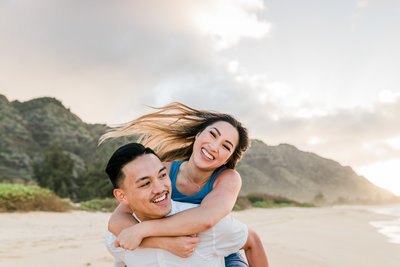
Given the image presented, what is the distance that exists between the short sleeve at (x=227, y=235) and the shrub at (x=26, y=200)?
930 centimetres

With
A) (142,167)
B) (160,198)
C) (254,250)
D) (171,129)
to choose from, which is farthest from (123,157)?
(171,129)

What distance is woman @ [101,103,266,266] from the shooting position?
208 cm

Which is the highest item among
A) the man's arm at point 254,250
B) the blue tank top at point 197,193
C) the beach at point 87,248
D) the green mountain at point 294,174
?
the green mountain at point 294,174

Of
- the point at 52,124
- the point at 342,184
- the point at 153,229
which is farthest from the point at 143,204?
the point at 342,184

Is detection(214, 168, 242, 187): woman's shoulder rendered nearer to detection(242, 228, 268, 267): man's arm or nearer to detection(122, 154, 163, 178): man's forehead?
detection(242, 228, 268, 267): man's arm

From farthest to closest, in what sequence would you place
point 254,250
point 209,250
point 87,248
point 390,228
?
point 390,228
point 87,248
point 254,250
point 209,250

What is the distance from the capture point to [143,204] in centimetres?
217

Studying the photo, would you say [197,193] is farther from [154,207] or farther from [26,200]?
[26,200]

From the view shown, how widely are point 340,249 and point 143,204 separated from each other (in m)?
5.45

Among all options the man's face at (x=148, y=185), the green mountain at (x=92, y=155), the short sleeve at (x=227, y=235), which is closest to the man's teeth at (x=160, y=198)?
the man's face at (x=148, y=185)

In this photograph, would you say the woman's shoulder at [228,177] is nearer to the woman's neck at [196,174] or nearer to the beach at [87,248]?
the woman's neck at [196,174]

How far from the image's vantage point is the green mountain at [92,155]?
46719 mm

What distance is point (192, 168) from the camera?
3062 millimetres

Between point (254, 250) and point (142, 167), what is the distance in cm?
106
